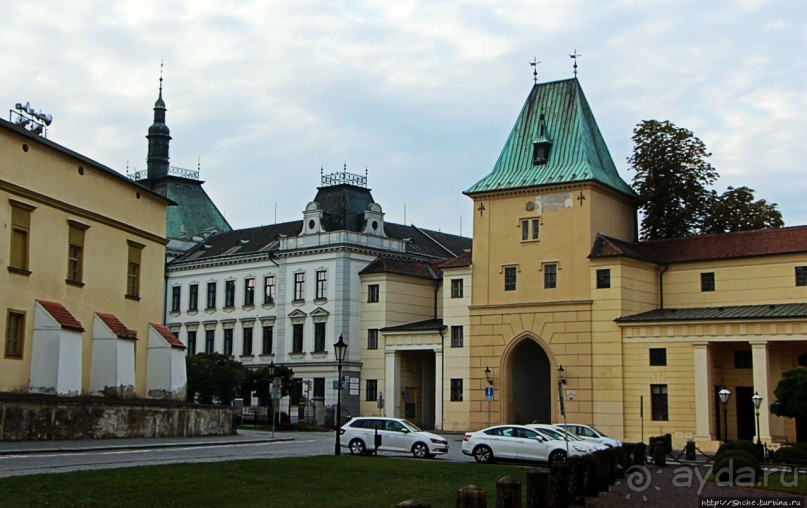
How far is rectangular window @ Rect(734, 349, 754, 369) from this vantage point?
2120 inches

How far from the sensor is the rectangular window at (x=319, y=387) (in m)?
71.1

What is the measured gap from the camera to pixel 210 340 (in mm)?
79062

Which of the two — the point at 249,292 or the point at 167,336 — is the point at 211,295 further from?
the point at 167,336

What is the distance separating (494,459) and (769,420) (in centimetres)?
2102

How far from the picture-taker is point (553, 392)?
190 feet

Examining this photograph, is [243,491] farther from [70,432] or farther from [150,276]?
[150,276]

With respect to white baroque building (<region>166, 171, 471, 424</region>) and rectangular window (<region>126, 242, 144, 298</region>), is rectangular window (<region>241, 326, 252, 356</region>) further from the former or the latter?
rectangular window (<region>126, 242, 144, 298</region>)

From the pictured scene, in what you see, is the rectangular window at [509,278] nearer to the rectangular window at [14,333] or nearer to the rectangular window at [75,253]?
the rectangular window at [75,253]

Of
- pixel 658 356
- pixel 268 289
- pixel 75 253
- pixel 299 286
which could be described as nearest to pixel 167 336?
pixel 75 253

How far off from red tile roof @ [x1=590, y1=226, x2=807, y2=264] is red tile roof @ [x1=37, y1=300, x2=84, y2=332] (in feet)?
92.5

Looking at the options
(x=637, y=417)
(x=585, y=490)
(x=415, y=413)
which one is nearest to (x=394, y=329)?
(x=415, y=413)

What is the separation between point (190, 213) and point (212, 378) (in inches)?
1052

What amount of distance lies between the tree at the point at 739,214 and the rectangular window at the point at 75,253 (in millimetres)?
36627

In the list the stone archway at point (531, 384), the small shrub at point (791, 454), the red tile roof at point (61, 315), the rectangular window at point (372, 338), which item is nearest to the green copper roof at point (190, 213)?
the rectangular window at point (372, 338)
